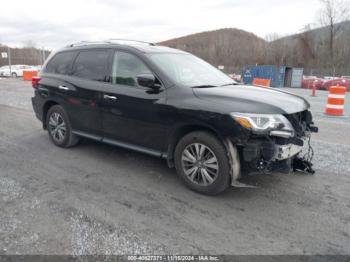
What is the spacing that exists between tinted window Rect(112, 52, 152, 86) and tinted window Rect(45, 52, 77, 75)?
1.18m

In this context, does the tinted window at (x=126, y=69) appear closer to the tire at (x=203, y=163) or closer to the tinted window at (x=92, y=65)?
the tinted window at (x=92, y=65)

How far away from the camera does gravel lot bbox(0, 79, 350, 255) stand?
2.74 meters

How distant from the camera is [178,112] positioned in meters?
3.71

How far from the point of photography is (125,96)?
421 centimetres

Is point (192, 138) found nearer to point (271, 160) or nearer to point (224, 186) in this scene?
point (224, 186)

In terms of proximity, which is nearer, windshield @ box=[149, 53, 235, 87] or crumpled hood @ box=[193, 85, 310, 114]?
crumpled hood @ box=[193, 85, 310, 114]

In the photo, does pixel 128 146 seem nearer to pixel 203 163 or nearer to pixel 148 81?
pixel 148 81

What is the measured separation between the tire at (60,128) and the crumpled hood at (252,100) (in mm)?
2652

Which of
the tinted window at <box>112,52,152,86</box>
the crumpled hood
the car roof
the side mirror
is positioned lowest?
the crumpled hood

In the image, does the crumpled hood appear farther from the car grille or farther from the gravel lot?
the gravel lot

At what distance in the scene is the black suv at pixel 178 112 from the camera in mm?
3352

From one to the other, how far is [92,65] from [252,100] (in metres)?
2.72

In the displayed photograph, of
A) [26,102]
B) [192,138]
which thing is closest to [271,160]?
[192,138]

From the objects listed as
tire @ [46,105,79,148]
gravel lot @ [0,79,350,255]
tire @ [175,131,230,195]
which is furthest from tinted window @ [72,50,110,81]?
tire @ [175,131,230,195]
